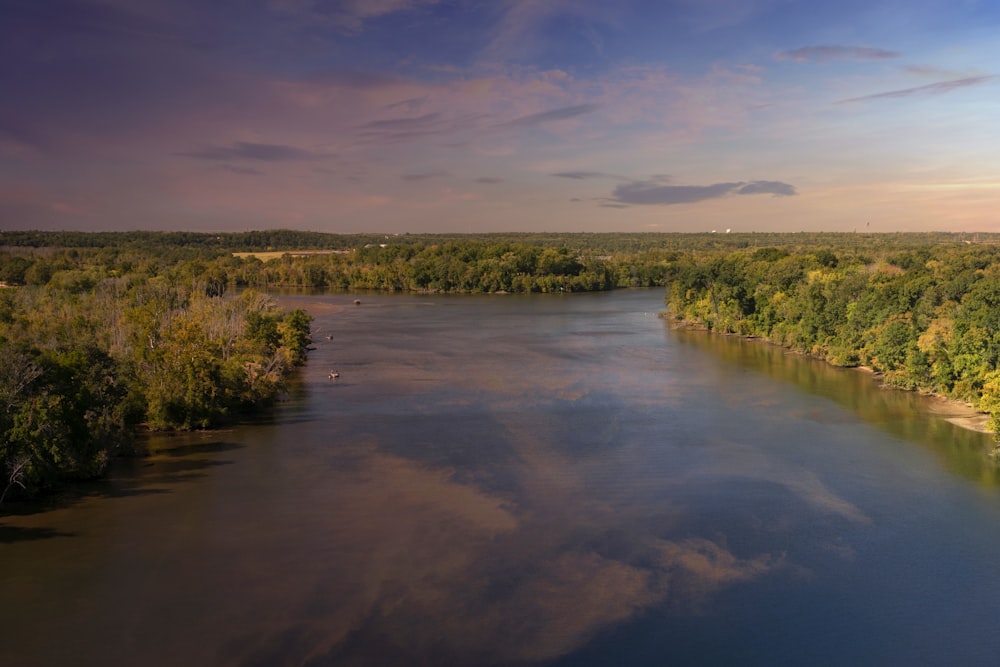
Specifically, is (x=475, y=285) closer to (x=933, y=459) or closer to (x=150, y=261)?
(x=150, y=261)

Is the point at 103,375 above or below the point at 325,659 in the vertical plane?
above

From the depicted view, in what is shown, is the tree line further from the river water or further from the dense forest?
the dense forest

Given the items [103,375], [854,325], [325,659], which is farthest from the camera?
[854,325]

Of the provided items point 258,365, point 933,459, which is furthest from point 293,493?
point 933,459

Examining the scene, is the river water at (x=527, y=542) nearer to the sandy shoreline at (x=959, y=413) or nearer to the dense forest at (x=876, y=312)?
the sandy shoreline at (x=959, y=413)

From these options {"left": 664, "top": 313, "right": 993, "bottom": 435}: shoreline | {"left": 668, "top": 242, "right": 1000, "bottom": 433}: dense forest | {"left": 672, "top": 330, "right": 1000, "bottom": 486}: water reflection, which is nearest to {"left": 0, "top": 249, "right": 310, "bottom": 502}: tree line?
{"left": 672, "top": 330, "right": 1000, "bottom": 486}: water reflection
